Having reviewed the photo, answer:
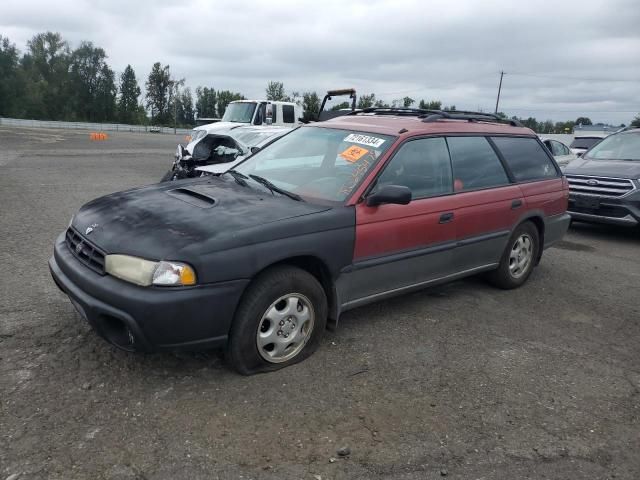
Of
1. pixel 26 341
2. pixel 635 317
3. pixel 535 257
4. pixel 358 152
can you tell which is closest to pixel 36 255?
pixel 26 341

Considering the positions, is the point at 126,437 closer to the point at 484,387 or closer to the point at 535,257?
the point at 484,387

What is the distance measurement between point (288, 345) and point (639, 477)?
2.07 metres

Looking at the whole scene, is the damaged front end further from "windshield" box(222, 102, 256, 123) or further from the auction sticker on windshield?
"windshield" box(222, 102, 256, 123)

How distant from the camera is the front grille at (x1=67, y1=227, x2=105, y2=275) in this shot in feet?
10.5

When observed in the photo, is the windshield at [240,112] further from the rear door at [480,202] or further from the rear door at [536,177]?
the rear door at [480,202]

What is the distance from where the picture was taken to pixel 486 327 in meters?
4.46

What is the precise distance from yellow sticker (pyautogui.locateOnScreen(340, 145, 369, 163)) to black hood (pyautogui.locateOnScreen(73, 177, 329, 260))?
0.68 m

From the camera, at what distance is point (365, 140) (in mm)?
4289

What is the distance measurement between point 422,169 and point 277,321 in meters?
1.86

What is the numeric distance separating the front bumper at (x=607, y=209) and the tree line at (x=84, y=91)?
77326 millimetres

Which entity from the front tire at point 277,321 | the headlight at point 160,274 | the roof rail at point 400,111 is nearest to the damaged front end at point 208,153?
the roof rail at point 400,111

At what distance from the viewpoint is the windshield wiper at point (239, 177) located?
426cm

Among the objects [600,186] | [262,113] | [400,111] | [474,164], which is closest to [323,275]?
[474,164]

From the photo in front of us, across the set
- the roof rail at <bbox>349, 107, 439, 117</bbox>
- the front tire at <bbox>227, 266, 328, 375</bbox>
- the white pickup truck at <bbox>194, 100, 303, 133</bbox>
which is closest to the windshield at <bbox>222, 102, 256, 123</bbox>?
the white pickup truck at <bbox>194, 100, 303, 133</bbox>
